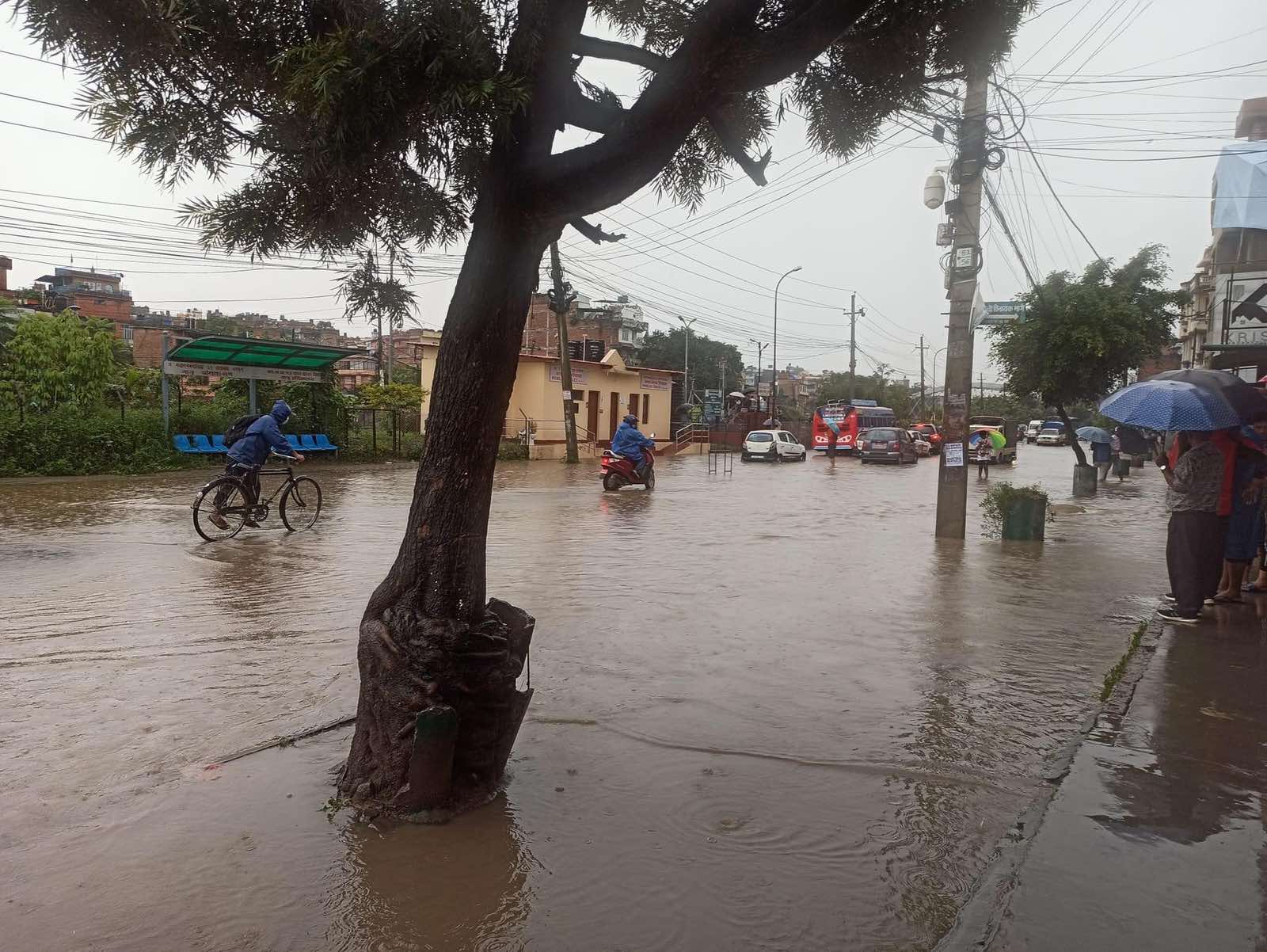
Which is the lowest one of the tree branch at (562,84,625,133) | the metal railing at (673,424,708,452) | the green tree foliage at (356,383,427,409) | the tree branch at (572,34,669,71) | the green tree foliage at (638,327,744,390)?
the metal railing at (673,424,708,452)

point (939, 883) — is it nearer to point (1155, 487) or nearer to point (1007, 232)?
point (1007, 232)

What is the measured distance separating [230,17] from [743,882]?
12.1ft

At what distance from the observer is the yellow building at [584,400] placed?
122 feet

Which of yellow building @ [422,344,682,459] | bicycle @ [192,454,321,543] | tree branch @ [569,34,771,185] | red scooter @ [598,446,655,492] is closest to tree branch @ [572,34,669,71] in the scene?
tree branch @ [569,34,771,185]

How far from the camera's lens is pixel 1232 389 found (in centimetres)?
798

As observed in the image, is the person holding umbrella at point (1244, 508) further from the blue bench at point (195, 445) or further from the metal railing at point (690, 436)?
the metal railing at point (690, 436)

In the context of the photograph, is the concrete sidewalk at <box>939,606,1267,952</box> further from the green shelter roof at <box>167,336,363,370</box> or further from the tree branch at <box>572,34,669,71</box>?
the green shelter roof at <box>167,336,363,370</box>

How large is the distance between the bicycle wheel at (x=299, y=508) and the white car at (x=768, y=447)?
25.7 metres

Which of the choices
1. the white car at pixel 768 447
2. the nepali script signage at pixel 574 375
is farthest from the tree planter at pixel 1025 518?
the nepali script signage at pixel 574 375

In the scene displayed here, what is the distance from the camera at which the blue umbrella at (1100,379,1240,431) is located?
731 cm

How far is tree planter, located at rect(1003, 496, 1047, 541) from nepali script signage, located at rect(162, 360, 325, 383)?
58.7 feet

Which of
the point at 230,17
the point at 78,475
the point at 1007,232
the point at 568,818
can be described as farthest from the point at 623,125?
the point at 78,475

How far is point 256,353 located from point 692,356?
56402 millimetres

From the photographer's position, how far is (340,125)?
307 centimetres
